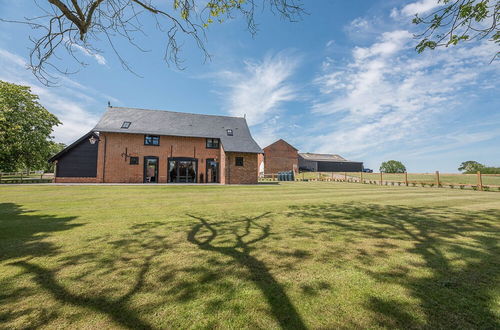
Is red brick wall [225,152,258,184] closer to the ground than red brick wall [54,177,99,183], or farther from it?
farther from it

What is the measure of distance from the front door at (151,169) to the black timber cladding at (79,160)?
4665mm

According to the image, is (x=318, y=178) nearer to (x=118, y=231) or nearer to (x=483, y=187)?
(x=483, y=187)

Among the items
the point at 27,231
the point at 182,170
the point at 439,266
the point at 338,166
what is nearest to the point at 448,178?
the point at 439,266

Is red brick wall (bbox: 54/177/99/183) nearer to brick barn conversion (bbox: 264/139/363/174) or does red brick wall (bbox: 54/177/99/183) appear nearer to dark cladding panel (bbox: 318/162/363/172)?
brick barn conversion (bbox: 264/139/363/174)

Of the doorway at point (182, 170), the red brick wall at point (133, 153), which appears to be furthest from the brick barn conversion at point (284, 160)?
the doorway at point (182, 170)

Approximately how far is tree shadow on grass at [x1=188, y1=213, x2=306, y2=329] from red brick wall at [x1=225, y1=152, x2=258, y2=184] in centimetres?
1520

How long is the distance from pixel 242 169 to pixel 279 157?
83.1ft

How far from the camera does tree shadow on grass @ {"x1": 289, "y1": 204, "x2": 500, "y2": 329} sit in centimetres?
179

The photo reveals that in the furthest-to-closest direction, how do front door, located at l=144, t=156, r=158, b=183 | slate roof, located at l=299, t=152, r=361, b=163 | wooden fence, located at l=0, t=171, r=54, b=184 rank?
slate roof, located at l=299, t=152, r=361, b=163
wooden fence, located at l=0, t=171, r=54, b=184
front door, located at l=144, t=156, r=158, b=183

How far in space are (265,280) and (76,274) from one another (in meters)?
2.20

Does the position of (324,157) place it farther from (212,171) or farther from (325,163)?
(212,171)

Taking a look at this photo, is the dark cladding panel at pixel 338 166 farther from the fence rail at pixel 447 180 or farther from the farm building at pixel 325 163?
the fence rail at pixel 447 180

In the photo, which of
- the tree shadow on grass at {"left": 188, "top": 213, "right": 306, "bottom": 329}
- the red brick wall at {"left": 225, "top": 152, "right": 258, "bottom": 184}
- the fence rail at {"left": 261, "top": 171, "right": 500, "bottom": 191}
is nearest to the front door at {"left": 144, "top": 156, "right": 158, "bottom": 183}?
the red brick wall at {"left": 225, "top": 152, "right": 258, "bottom": 184}

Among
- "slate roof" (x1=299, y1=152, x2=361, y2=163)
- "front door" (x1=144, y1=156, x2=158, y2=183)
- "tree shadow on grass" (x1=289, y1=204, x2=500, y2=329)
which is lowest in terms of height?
"tree shadow on grass" (x1=289, y1=204, x2=500, y2=329)
